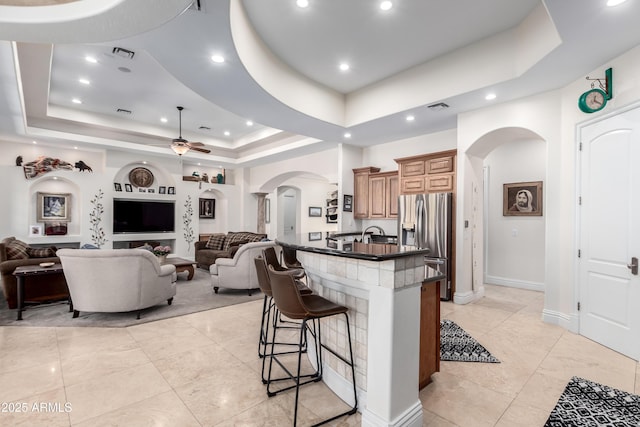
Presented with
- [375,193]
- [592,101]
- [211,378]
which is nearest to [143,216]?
[375,193]

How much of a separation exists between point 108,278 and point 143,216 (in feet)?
16.2

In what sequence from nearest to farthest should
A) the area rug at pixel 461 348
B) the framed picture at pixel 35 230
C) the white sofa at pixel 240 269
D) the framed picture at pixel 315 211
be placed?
the area rug at pixel 461 348 < the white sofa at pixel 240 269 < the framed picture at pixel 35 230 < the framed picture at pixel 315 211

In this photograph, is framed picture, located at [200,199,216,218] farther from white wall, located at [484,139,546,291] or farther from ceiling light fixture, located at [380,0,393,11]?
ceiling light fixture, located at [380,0,393,11]

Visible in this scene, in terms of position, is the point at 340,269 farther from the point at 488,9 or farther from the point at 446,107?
the point at 446,107

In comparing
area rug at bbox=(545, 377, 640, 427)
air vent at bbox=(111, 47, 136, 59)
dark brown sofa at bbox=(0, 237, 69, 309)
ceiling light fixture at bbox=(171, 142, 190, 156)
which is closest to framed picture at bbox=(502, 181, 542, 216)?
area rug at bbox=(545, 377, 640, 427)

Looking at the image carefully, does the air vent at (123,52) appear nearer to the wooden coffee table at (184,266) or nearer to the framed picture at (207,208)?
the wooden coffee table at (184,266)

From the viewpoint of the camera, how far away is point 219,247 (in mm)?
7617

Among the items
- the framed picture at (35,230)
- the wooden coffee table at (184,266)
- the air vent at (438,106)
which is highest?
the air vent at (438,106)

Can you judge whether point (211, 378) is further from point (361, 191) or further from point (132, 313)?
point (361, 191)

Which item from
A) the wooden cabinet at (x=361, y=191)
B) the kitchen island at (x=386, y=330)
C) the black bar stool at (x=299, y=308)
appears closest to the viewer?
the kitchen island at (x=386, y=330)

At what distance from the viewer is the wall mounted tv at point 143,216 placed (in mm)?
7793

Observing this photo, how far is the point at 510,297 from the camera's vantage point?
504 centimetres

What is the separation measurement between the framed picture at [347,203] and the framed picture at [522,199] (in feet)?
9.74

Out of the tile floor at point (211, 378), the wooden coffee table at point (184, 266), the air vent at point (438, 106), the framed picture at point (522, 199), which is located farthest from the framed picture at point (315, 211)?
the tile floor at point (211, 378)
